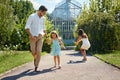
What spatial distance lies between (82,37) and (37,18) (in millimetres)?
8156

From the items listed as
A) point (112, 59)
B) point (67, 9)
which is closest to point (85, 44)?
point (112, 59)

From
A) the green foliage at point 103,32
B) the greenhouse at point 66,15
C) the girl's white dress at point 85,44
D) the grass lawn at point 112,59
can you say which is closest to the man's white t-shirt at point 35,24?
the grass lawn at point 112,59

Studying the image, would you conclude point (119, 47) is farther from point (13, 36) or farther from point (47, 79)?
point (47, 79)

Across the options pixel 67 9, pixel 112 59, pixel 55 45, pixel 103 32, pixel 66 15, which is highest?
pixel 67 9

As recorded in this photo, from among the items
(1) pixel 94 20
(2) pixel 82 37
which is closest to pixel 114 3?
(1) pixel 94 20

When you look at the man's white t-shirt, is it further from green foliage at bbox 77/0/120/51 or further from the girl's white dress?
green foliage at bbox 77/0/120/51

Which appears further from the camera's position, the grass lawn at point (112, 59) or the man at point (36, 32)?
the grass lawn at point (112, 59)

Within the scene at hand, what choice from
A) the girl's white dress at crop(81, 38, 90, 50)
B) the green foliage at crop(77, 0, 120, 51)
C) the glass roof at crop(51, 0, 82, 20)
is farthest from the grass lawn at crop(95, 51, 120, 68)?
the glass roof at crop(51, 0, 82, 20)

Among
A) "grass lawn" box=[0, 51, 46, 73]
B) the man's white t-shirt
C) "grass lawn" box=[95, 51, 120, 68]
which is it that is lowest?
"grass lawn" box=[95, 51, 120, 68]

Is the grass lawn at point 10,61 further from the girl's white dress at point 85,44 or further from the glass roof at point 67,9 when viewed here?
the glass roof at point 67,9

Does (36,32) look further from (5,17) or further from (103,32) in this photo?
(103,32)

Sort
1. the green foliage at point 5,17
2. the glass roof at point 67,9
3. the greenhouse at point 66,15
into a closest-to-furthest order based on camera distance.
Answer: the green foliage at point 5,17 → the glass roof at point 67,9 → the greenhouse at point 66,15

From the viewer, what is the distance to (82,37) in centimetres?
2098

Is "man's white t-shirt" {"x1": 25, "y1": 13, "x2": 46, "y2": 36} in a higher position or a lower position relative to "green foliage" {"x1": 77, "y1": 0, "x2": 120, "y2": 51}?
higher
